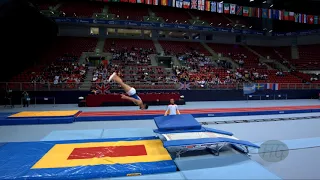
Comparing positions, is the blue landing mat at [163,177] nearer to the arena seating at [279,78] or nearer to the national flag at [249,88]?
the national flag at [249,88]

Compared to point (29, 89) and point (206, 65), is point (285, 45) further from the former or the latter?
point (29, 89)

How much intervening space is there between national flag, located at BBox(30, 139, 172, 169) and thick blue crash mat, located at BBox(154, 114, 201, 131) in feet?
1.90

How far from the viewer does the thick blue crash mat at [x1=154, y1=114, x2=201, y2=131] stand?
21.2ft

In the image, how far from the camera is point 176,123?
6.73 meters

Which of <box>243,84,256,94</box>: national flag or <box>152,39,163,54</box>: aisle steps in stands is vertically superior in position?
<box>152,39,163,54</box>: aisle steps in stands

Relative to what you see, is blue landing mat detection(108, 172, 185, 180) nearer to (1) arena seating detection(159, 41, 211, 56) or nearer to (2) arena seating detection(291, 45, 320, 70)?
(1) arena seating detection(159, 41, 211, 56)

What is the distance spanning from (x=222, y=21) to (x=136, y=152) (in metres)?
29.1

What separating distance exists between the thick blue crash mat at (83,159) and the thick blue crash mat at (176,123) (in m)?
0.58

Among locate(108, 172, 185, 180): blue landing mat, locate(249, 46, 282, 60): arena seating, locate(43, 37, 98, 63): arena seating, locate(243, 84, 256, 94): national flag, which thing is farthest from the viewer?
locate(249, 46, 282, 60): arena seating

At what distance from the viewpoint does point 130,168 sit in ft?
15.4

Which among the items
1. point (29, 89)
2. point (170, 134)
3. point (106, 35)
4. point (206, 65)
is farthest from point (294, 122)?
point (106, 35)

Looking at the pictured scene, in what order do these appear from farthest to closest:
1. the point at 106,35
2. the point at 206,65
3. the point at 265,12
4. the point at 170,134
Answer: the point at 106,35 → the point at 206,65 → the point at 265,12 → the point at 170,134

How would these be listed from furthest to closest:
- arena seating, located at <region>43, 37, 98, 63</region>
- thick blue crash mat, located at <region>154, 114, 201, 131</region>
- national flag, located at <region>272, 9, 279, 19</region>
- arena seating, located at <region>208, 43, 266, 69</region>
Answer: arena seating, located at <region>208, 43, 266, 69</region> < national flag, located at <region>272, 9, 279, 19</region> < arena seating, located at <region>43, 37, 98, 63</region> < thick blue crash mat, located at <region>154, 114, 201, 131</region>

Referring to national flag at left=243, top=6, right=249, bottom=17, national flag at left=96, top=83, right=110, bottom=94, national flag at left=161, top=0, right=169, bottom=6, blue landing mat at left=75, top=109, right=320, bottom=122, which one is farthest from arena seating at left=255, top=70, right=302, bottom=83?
national flag at left=96, top=83, right=110, bottom=94
